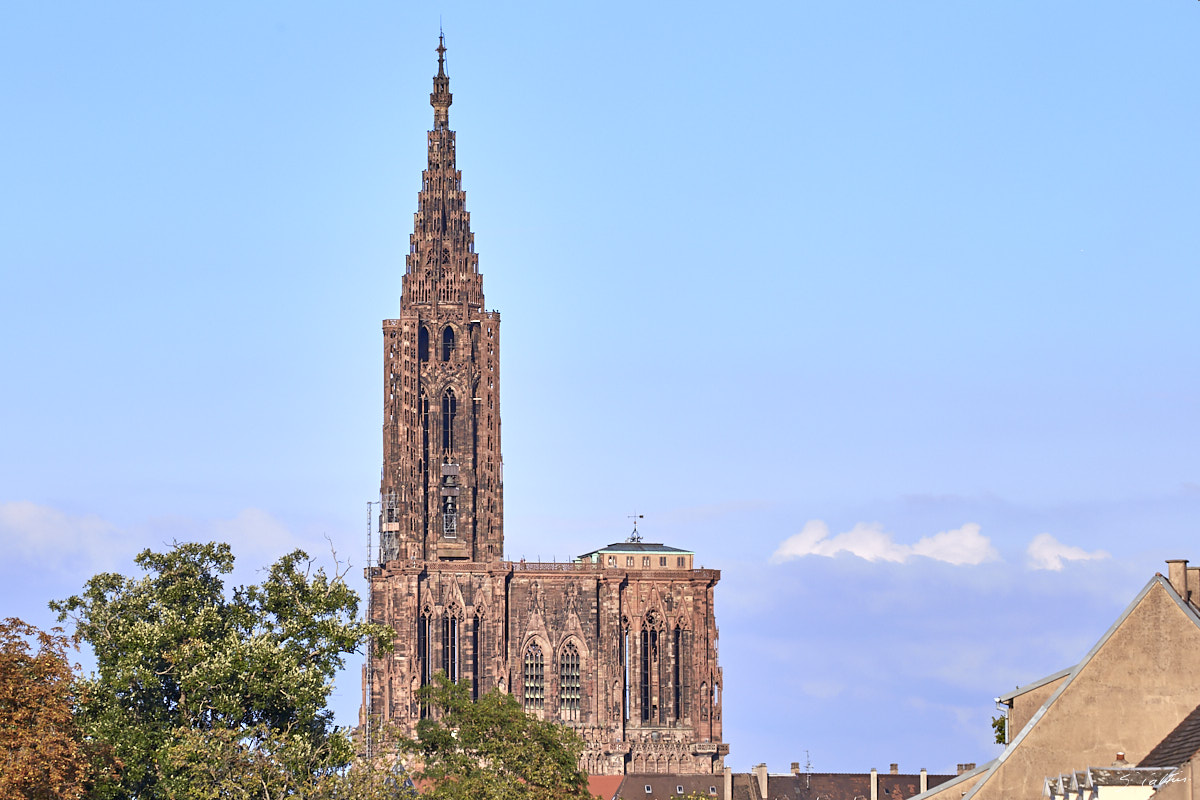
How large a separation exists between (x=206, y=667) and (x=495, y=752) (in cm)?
2686

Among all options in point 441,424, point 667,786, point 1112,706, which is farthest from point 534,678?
point 1112,706

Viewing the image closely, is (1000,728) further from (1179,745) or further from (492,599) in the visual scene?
(492,599)

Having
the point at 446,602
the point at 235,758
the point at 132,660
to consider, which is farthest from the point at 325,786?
the point at 446,602

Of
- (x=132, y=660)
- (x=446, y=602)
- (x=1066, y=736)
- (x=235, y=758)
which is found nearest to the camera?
(x=1066, y=736)

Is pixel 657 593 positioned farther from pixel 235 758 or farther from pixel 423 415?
pixel 235 758

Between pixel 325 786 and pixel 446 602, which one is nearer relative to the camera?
pixel 325 786

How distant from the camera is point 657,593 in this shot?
174 meters

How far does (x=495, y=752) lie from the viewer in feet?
336

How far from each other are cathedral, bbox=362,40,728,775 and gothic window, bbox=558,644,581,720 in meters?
0.11

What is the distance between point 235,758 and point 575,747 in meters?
33.9

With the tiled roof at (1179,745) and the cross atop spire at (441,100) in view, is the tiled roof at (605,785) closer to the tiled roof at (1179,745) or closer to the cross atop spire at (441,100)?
the cross atop spire at (441,100)

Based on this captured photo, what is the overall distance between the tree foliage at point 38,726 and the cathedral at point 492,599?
96938 mm

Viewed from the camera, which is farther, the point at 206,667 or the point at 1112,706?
the point at 206,667

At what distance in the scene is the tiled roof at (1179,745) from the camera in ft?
144
